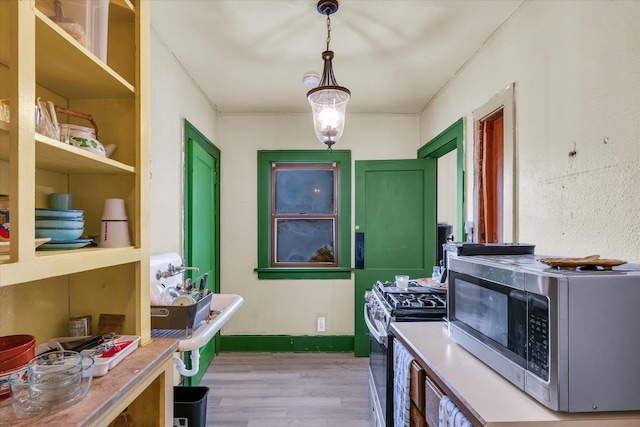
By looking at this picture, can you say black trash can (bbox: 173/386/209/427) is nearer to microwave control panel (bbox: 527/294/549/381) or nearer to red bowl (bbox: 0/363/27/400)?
red bowl (bbox: 0/363/27/400)

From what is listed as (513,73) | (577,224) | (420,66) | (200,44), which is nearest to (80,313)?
(200,44)

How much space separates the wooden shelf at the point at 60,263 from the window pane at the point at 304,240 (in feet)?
8.01

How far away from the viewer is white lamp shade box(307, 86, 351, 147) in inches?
76.3

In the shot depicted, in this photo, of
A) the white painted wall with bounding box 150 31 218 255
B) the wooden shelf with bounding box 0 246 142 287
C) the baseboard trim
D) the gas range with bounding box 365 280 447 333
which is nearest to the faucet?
the white painted wall with bounding box 150 31 218 255

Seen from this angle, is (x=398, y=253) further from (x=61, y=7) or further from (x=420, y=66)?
(x=61, y=7)

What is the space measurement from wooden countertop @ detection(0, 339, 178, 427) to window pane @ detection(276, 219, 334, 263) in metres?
2.38

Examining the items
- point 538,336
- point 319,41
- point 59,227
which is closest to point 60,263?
point 59,227

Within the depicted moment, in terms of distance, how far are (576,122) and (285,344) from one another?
10.0 feet

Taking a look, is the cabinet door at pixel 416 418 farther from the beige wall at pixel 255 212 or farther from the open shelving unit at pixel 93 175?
the beige wall at pixel 255 212

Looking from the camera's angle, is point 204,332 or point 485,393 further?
point 204,332

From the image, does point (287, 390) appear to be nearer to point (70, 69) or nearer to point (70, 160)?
point (70, 160)

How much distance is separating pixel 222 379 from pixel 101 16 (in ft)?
8.98

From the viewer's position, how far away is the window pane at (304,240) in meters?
3.72

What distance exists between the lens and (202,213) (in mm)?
2990
